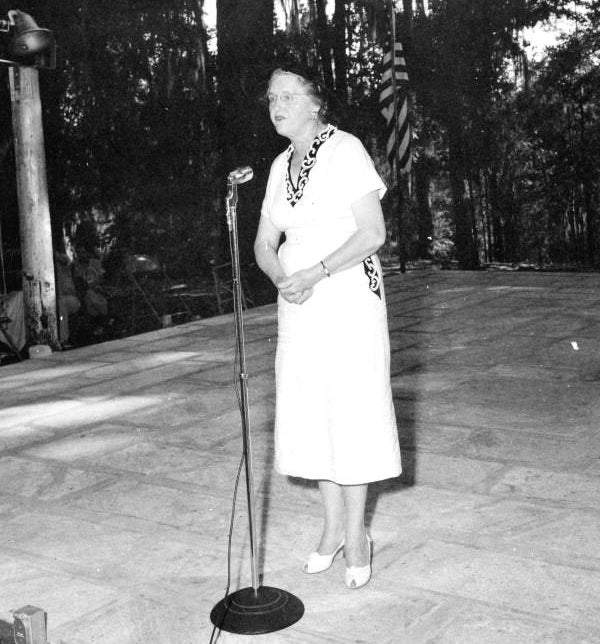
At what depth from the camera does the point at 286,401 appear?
10.1 ft

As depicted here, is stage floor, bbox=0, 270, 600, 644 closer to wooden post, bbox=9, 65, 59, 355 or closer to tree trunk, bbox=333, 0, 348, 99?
wooden post, bbox=9, 65, 59, 355

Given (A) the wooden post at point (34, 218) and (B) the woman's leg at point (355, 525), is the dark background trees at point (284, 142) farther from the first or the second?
(B) the woman's leg at point (355, 525)

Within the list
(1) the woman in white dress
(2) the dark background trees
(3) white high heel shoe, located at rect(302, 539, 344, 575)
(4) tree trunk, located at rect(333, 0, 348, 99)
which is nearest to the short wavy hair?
(1) the woman in white dress

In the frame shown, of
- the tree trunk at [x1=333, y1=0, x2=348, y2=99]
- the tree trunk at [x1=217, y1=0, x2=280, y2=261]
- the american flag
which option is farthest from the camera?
the american flag

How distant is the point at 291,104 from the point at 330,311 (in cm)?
61

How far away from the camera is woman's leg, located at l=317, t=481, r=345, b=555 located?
10.3 feet

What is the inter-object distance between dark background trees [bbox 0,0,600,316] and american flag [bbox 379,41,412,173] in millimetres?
217

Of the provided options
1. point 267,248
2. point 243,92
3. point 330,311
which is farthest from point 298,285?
point 243,92

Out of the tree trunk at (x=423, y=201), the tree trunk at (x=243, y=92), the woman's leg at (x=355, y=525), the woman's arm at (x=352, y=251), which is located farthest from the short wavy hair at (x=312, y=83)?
the tree trunk at (x=423, y=201)

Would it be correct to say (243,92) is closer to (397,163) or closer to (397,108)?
(397,108)

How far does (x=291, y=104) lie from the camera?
9.84 ft

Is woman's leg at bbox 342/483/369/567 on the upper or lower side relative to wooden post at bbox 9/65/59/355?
lower

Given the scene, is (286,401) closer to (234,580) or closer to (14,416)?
(234,580)

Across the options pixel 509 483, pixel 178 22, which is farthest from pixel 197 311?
pixel 509 483
